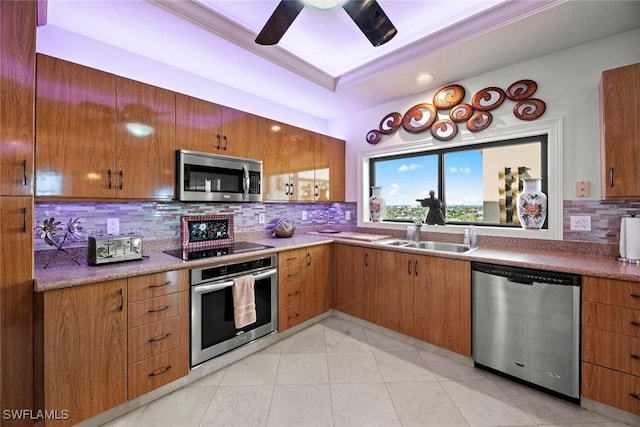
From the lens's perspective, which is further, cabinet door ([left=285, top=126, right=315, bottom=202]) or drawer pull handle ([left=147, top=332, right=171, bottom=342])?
cabinet door ([left=285, top=126, right=315, bottom=202])

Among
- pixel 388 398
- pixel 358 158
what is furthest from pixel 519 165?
pixel 388 398

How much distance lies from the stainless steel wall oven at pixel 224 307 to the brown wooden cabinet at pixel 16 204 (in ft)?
2.69

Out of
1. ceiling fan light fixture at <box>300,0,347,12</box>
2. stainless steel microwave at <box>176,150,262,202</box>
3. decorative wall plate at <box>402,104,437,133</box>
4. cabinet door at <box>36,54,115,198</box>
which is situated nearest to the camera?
ceiling fan light fixture at <box>300,0,347,12</box>

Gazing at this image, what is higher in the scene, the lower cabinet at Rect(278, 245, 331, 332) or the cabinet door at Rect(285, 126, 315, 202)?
the cabinet door at Rect(285, 126, 315, 202)

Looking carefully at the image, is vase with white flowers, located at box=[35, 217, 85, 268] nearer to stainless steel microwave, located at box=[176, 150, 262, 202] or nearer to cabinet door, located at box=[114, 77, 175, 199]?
cabinet door, located at box=[114, 77, 175, 199]

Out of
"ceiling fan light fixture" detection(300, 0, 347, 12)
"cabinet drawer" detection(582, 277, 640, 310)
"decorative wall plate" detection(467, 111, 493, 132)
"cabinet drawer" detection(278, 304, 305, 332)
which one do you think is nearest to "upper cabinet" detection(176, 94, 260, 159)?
"ceiling fan light fixture" detection(300, 0, 347, 12)

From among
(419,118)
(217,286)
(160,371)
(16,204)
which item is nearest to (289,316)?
(217,286)

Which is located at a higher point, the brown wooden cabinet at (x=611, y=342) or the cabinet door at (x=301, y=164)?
the cabinet door at (x=301, y=164)

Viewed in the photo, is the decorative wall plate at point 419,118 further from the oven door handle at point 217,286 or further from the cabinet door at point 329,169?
the oven door handle at point 217,286

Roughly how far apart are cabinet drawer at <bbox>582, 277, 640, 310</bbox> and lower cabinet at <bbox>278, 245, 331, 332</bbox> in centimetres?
205

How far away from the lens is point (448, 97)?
2697mm

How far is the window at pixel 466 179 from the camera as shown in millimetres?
2480

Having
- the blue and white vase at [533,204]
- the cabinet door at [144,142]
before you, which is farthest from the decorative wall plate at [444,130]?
the cabinet door at [144,142]

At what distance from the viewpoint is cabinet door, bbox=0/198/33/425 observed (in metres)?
1.33
